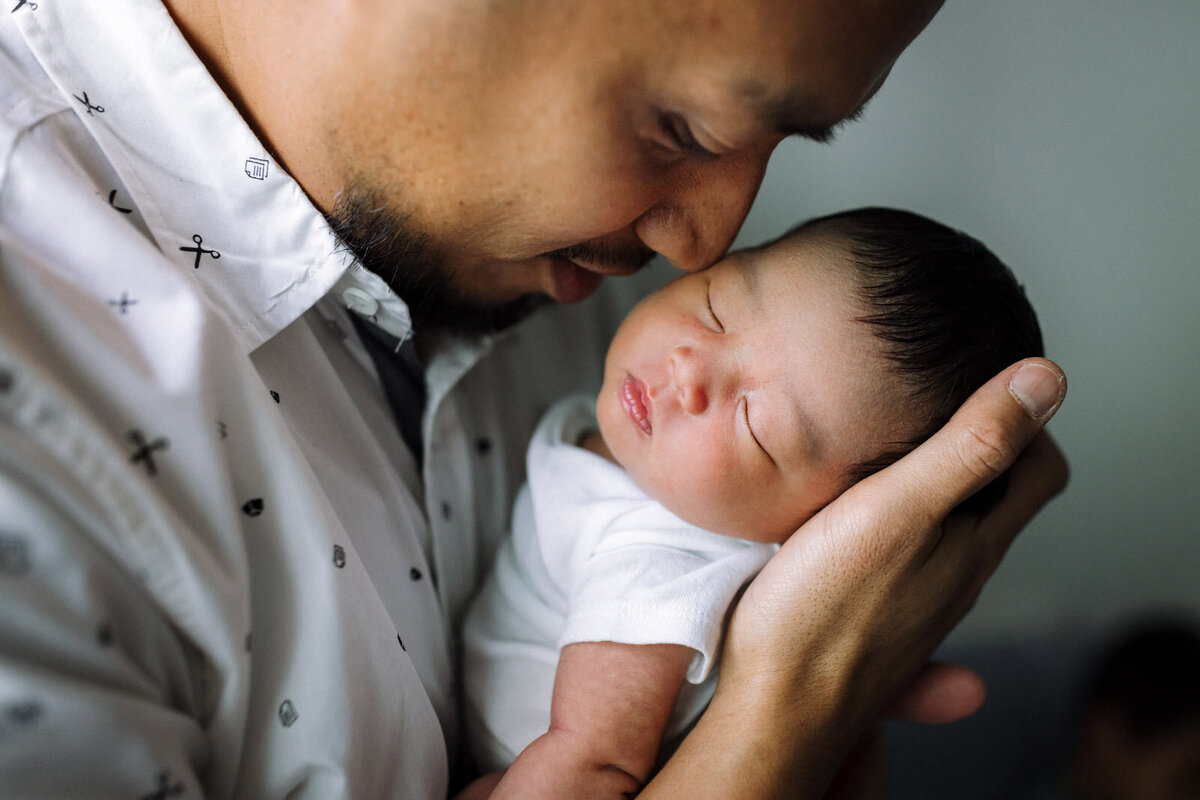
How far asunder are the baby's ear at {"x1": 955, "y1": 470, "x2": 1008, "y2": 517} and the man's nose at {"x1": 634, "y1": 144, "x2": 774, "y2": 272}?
0.51m

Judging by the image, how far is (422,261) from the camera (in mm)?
1112

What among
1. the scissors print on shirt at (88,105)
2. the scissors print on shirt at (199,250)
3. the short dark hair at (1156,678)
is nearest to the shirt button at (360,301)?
the scissors print on shirt at (199,250)

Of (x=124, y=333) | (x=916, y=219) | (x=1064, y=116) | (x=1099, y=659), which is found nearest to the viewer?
(x=124, y=333)

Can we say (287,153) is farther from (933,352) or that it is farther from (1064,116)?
(1064,116)

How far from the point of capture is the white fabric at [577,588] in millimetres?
1009

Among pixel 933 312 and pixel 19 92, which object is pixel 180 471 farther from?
pixel 933 312

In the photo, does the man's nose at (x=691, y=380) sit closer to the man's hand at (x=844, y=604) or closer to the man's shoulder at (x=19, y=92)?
the man's hand at (x=844, y=604)

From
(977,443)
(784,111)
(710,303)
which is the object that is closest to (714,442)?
(710,303)

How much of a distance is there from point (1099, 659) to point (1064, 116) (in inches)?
55.6

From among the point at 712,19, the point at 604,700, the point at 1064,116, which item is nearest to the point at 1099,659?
the point at 1064,116

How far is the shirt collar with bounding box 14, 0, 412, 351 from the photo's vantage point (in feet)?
3.02

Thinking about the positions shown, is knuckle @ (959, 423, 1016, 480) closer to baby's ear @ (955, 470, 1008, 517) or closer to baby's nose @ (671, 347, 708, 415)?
baby's ear @ (955, 470, 1008, 517)

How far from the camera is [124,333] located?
30.8 inches

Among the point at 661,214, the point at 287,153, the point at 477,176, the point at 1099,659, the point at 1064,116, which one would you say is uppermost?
the point at 287,153
